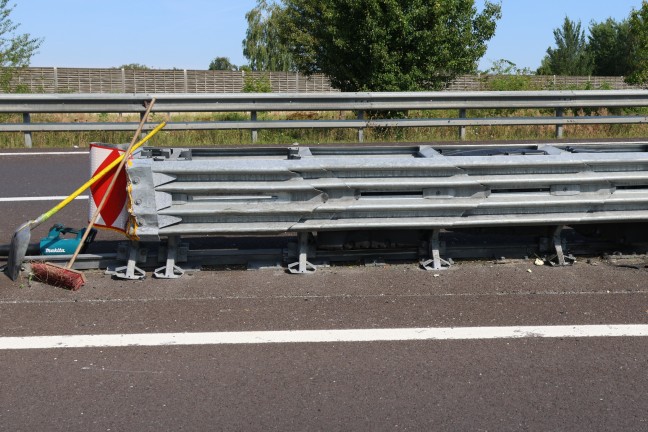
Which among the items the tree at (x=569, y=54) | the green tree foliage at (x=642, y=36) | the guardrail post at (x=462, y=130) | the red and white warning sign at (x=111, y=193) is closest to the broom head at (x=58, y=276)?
A: the red and white warning sign at (x=111, y=193)

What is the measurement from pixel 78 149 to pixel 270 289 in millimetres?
8219

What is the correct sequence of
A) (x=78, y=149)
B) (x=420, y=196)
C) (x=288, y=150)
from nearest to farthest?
(x=420, y=196) < (x=288, y=150) < (x=78, y=149)

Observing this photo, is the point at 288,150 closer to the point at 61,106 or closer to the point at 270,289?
the point at 270,289

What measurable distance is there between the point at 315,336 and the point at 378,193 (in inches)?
60.0

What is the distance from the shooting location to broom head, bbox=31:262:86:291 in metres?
5.40

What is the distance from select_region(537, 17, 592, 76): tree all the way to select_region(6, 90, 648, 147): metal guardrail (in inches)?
1798

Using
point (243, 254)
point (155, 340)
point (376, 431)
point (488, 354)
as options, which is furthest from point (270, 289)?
point (376, 431)

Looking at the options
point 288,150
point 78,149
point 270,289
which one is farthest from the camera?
point 78,149

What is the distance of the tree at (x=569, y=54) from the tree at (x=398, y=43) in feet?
131

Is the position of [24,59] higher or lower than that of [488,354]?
higher

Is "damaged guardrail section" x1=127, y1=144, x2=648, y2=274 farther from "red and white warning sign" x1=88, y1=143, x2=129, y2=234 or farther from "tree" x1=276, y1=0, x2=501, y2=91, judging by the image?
"tree" x1=276, y1=0, x2=501, y2=91

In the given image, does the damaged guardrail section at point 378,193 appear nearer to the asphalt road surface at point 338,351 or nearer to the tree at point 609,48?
the asphalt road surface at point 338,351

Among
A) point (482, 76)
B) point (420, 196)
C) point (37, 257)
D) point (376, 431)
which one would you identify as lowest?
point (376, 431)

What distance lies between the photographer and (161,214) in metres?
5.46
